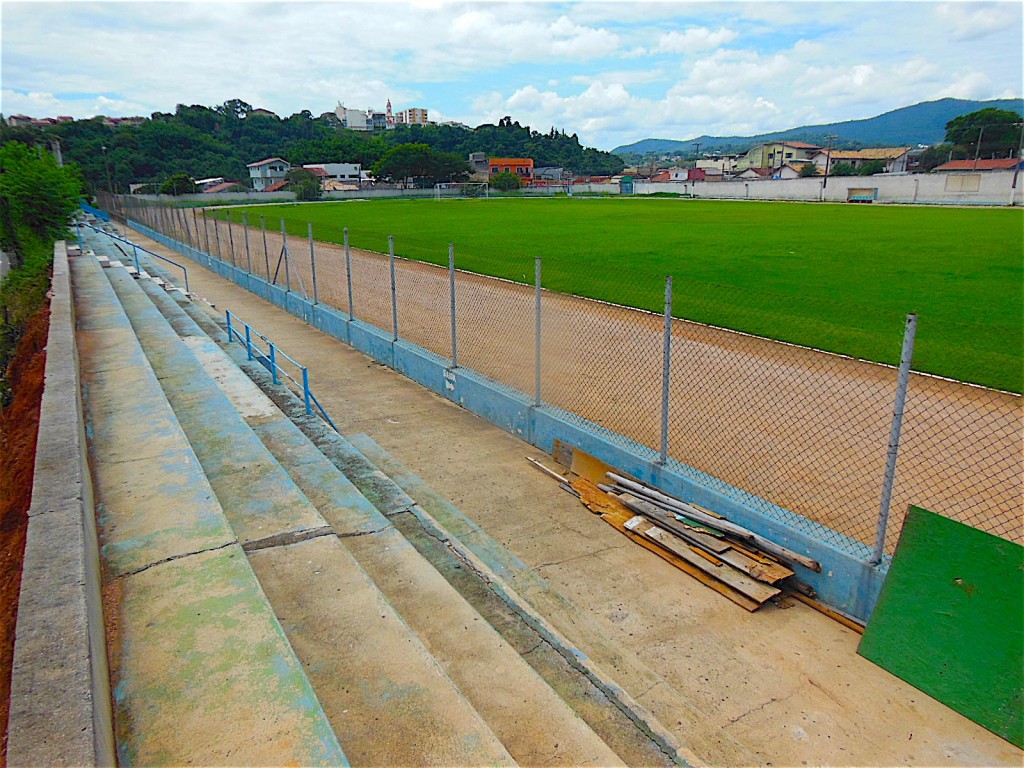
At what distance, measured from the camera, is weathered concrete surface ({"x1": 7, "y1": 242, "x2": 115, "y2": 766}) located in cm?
248

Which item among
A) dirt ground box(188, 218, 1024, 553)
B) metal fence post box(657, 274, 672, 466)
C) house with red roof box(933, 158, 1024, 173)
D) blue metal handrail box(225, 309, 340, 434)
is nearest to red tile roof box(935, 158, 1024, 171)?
house with red roof box(933, 158, 1024, 173)

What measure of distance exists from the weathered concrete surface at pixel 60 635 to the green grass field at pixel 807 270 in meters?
6.02

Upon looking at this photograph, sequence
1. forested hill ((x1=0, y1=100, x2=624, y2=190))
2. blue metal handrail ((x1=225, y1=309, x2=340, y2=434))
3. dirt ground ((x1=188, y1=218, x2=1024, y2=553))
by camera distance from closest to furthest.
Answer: dirt ground ((x1=188, y1=218, x2=1024, y2=553))
blue metal handrail ((x1=225, y1=309, x2=340, y2=434))
forested hill ((x1=0, y1=100, x2=624, y2=190))

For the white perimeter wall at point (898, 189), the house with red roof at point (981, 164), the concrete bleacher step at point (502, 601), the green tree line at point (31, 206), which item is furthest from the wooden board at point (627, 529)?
the house with red roof at point (981, 164)

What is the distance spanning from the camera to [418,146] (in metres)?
109

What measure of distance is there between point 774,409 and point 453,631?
255 inches

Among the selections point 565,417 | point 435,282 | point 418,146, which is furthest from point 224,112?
point 565,417

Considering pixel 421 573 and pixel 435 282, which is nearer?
pixel 421 573

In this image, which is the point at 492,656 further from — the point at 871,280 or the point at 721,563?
the point at 871,280

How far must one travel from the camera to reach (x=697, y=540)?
625 centimetres

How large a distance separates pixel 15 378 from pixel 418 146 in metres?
105

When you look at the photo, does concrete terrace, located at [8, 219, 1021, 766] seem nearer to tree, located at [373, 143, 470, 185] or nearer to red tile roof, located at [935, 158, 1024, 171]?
red tile roof, located at [935, 158, 1024, 171]

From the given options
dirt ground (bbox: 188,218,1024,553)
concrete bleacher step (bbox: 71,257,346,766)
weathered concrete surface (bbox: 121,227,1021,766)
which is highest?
concrete bleacher step (bbox: 71,257,346,766)

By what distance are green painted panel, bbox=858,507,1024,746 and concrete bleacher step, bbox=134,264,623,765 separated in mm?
2421
